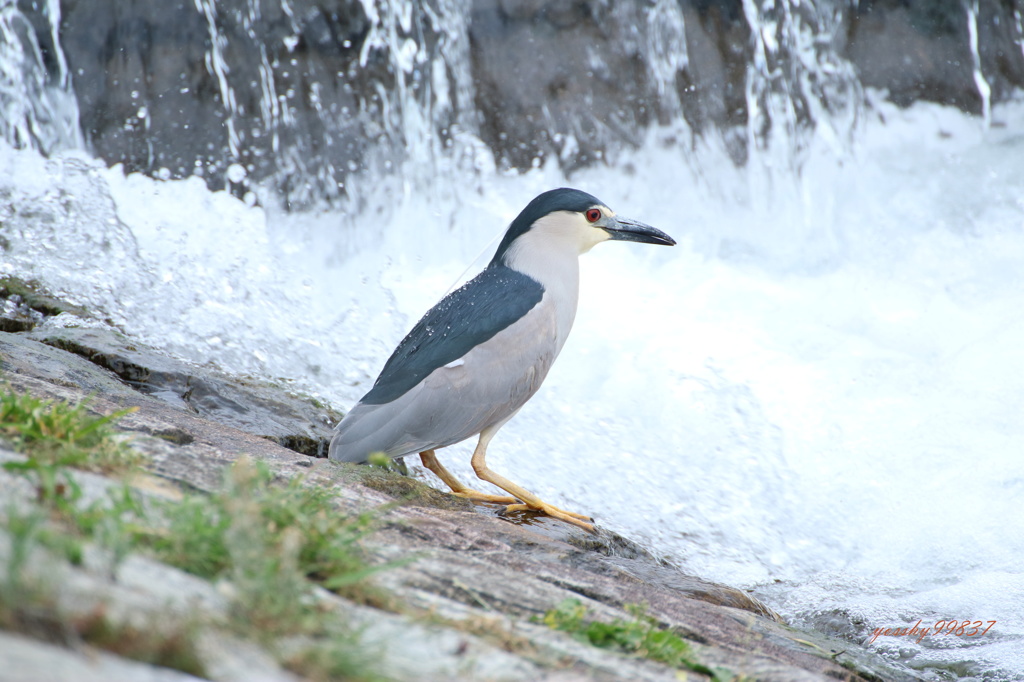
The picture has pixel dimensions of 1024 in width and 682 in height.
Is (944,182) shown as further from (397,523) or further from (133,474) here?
(133,474)

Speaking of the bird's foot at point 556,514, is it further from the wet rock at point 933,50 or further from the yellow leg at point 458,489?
the wet rock at point 933,50

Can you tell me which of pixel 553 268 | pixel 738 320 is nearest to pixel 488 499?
pixel 553 268

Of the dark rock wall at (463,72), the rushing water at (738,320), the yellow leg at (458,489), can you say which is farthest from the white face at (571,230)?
the dark rock wall at (463,72)

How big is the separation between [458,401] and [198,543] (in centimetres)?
232

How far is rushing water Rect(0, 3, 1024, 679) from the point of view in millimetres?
5168

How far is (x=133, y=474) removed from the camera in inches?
79.5

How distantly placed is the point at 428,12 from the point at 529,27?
99cm

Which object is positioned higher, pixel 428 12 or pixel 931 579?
Result: pixel 428 12

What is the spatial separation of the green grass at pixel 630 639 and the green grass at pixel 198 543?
1.43 feet

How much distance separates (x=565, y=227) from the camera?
4680mm

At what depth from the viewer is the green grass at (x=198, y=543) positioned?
4.31 feet

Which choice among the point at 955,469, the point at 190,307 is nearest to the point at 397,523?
the point at 190,307

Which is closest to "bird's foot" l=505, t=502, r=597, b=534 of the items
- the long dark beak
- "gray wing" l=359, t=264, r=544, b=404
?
"gray wing" l=359, t=264, r=544, b=404

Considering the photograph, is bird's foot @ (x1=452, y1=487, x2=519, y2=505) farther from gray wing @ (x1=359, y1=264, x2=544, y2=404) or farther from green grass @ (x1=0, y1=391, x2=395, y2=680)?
green grass @ (x1=0, y1=391, x2=395, y2=680)
